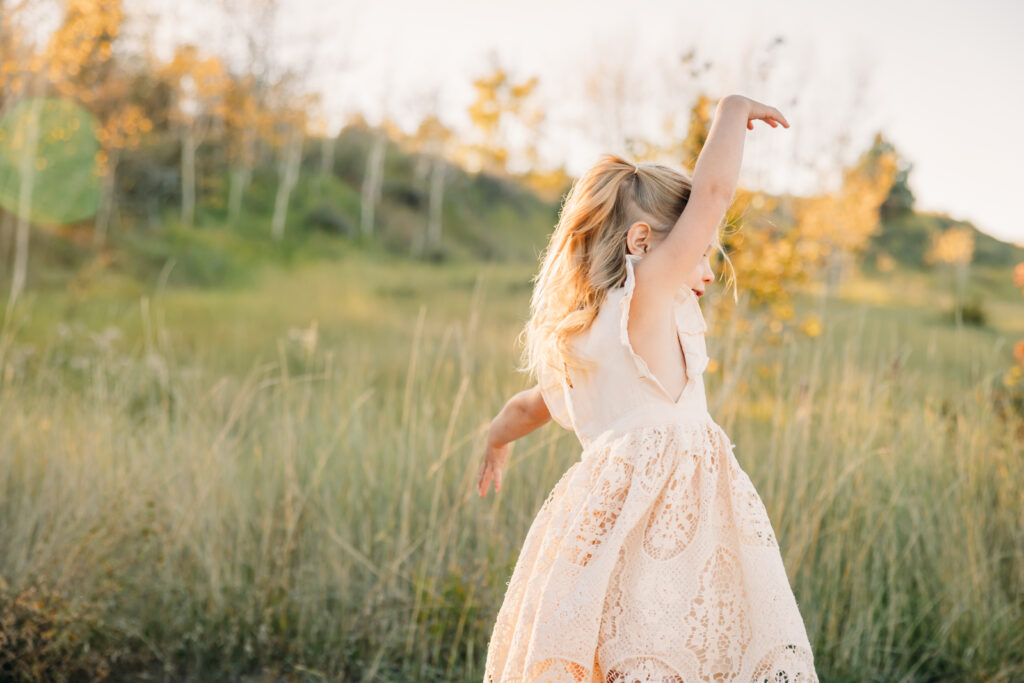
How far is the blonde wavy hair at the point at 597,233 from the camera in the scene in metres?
1.81

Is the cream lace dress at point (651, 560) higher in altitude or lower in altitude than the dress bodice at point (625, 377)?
lower

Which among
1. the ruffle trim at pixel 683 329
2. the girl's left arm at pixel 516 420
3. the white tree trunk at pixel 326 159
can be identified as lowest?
the girl's left arm at pixel 516 420

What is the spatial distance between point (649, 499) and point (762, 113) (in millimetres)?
854

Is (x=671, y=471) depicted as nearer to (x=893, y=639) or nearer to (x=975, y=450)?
(x=893, y=639)

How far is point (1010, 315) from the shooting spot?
20219 mm

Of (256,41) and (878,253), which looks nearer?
(256,41)

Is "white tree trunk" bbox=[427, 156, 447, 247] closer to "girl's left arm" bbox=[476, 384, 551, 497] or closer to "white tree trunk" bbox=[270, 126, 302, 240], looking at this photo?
"white tree trunk" bbox=[270, 126, 302, 240]

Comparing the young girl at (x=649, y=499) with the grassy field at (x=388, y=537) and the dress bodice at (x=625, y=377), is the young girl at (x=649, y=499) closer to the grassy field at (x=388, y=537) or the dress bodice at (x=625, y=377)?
the dress bodice at (x=625, y=377)

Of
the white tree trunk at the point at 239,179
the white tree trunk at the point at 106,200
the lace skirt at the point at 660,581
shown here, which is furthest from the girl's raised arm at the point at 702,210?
the white tree trunk at the point at 239,179

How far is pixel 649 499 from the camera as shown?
1.68 meters

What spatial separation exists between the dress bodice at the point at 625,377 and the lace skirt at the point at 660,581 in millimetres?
41

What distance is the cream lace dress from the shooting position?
164 cm

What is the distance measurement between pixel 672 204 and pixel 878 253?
118 ft

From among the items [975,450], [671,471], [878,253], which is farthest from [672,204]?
[878,253]
